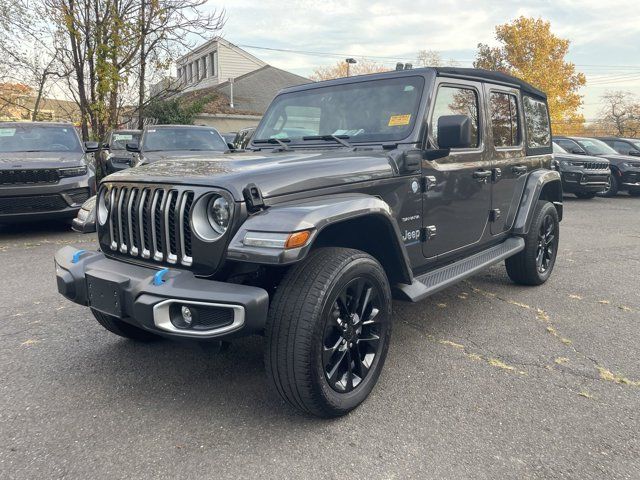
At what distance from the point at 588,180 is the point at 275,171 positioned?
12.3m

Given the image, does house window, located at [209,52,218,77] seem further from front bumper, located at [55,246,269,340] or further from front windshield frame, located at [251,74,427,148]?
front bumper, located at [55,246,269,340]

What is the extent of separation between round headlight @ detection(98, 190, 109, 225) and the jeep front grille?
105 mm

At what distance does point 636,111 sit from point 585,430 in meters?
41.7

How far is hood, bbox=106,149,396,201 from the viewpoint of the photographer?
241 centimetres

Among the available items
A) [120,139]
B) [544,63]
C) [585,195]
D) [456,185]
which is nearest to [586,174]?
[585,195]

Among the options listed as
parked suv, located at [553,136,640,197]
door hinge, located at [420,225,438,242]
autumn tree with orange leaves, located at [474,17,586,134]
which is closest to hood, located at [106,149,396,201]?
door hinge, located at [420,225,438,242]

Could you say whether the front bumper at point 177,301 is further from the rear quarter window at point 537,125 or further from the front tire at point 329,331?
the rear quarter window at point 537,125

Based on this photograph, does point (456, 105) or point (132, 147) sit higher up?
point (456, 105)

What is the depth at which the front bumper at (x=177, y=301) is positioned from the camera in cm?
215

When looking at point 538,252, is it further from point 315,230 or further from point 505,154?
point 315,230

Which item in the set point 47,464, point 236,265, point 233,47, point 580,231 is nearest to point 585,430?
point 236,265

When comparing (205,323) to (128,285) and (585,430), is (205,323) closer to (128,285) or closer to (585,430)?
(128,285)

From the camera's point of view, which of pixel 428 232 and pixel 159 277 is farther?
pixel 428 232

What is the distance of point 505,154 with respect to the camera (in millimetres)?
4195
